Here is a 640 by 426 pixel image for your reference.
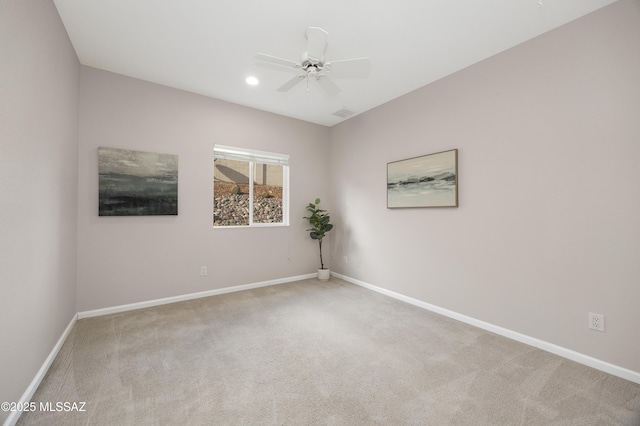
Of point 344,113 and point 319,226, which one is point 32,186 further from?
point 344,113

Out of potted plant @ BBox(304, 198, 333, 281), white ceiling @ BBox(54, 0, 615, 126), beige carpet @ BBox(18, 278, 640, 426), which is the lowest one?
beige carpet @ BBox(18, 278, 640, 426)

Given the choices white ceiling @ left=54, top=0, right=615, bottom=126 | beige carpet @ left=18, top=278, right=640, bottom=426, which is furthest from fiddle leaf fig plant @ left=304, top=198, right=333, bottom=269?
white ceiling @ left=54, top=0, right=615, bottom=126

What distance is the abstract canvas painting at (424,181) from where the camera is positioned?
9.48 feet

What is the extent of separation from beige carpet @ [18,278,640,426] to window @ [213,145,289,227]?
5.57 ft

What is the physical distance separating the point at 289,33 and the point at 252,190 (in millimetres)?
2335

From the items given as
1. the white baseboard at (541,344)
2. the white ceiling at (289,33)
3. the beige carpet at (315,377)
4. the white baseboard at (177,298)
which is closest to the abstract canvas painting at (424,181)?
the white ceiling at (289,33)

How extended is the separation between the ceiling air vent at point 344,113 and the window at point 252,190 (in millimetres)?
1063

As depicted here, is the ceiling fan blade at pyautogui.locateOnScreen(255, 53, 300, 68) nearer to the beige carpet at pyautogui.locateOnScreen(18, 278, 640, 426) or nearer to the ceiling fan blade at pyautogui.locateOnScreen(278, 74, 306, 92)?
the ceiling fan blade at pyautogui.locateOnScreen(278, 74, 306, 92)

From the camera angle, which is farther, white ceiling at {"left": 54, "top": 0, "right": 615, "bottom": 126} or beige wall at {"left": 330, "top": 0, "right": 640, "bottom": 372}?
white ceiling at {"left": 54, "top": 0, "right": 615, "bottom": 126}

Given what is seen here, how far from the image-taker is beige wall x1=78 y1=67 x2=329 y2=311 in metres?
2.85

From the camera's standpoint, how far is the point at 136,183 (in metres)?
3.04

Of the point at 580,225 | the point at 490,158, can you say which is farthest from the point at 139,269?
the point at 580,225

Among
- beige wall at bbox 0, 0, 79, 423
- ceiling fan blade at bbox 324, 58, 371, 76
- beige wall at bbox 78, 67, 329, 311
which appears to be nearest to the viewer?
beige wall at bbox 0, 0, 79, 423

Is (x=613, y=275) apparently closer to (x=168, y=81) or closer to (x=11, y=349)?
(x=11, y=349)
